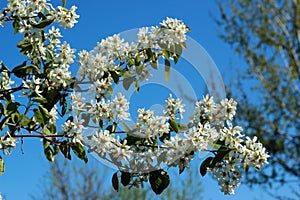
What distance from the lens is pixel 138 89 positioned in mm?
1860

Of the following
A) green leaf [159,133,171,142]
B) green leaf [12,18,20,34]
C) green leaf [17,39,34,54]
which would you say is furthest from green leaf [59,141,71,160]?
green leaf [12,18,20,34]

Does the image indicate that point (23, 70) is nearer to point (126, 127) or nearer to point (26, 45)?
point (26, 45)

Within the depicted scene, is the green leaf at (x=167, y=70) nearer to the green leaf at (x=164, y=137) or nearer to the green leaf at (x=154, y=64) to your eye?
the green leaf at (x=154, y=64)

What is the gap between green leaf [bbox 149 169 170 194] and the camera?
1652 millimetres

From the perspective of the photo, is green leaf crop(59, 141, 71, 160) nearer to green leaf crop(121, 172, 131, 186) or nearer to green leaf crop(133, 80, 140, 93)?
green leaf crop(121, 172, 131, 186)

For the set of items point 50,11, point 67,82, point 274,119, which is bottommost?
point 67,82

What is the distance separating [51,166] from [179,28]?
18.5 ft

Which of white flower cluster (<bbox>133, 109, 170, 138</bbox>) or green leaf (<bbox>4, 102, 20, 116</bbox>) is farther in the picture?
green leaf (<bbox>4, 102, 20, 116</bbox>)

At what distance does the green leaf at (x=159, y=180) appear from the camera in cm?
165

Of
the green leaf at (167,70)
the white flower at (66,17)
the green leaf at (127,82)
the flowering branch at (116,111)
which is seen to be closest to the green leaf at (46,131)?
the flowering branch at (116,111)

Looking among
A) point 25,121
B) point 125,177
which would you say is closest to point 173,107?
point 125,177

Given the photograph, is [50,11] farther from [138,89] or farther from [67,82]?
[138,89]

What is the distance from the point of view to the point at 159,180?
166cm

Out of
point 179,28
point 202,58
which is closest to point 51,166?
point 202,58
